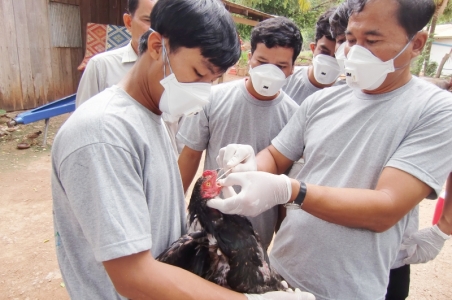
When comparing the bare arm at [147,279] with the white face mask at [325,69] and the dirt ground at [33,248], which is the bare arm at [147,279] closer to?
the white face mask at [325,69]

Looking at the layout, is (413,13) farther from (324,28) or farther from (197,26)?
(324,28)

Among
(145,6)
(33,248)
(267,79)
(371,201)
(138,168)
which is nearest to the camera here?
(138,168)

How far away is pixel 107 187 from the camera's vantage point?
101 centimetres

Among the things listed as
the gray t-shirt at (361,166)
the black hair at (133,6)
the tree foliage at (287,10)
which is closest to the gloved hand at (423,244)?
the gray t-shirt at (361,166)

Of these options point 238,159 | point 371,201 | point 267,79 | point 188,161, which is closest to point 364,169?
point 371,201

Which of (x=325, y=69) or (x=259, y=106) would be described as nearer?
(x=259, y=106)

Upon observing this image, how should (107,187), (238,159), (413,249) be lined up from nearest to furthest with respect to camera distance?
(107,187), (238,159), (413,249)

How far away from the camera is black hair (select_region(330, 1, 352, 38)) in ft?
7.98

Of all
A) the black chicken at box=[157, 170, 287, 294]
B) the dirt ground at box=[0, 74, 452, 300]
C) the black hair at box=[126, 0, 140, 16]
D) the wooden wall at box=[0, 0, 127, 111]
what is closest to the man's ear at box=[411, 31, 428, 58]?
the black chicken at box=[157, 170, 287, 294]

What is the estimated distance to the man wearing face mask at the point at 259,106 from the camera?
7.70 feet

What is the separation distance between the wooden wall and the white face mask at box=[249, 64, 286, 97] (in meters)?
7.40

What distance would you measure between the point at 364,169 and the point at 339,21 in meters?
1.50

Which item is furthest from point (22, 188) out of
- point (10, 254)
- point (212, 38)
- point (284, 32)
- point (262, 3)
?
point (262, 3)

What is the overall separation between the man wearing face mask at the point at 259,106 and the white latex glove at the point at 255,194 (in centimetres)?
86
